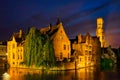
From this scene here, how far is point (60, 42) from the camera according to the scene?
Answer: 3642 inches

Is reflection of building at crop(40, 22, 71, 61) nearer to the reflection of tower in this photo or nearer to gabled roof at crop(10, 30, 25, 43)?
gabled roof at crop(10, 30, 25, 43)

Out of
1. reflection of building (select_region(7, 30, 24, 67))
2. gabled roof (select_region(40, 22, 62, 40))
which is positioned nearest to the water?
gabled roof (select_region(40, 22, 62, 40))

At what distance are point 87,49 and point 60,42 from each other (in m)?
11.5

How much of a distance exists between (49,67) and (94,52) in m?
34.6

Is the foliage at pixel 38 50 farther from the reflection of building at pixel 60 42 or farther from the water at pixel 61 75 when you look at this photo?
the reflection of building at pixel 60 42

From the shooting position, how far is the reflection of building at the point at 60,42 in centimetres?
9100

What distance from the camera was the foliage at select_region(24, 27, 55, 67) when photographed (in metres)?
74.4

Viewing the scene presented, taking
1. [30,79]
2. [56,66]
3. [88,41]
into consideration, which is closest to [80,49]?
[88,41]

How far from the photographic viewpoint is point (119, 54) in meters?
132

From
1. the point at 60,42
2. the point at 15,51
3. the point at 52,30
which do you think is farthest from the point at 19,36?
the point at 60,42

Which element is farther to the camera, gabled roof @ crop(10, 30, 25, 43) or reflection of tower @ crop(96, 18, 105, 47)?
reflection of tower @ crop(96, 18, 105, 47)

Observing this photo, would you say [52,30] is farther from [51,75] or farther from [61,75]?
[51,75]

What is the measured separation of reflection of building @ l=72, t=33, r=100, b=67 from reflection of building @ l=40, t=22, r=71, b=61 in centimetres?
294

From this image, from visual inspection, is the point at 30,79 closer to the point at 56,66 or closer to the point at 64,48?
the point at 56,66
